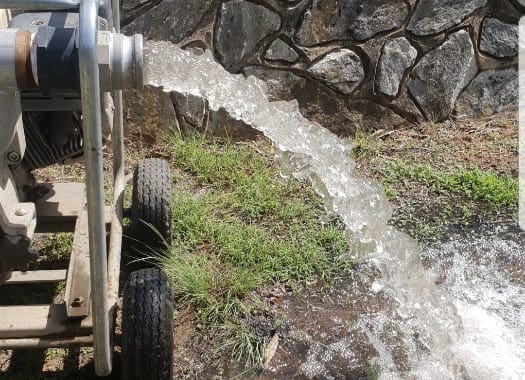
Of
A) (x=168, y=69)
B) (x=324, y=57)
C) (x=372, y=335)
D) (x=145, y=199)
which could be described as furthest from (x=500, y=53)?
(x=145, y=199)

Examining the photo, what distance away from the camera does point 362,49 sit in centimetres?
390

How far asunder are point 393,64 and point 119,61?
2.63 meters

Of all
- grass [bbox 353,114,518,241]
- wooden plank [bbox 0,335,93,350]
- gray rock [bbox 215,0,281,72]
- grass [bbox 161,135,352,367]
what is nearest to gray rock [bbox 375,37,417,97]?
grass [bbox 353,114,518,241]

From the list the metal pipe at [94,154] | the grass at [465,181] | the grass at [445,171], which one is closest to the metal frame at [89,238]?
the metal pipe at [94,154]

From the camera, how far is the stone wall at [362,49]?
363 centimetres

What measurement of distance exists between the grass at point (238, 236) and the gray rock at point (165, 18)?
22.6 inches

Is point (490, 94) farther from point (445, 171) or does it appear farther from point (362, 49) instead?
point (362, 49)

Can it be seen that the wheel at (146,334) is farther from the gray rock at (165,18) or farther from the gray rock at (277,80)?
the gray rock at (277,80)

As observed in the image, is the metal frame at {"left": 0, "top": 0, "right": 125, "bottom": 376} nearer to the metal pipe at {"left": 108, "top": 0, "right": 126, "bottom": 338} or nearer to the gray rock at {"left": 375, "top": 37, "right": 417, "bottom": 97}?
the metal pipe at {"left": 108, "top": 0, "right": 126, "bottom": 338}

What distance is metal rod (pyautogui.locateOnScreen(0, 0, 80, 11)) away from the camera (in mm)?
1580

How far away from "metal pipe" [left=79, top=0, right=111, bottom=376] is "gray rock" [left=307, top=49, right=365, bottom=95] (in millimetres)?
2443

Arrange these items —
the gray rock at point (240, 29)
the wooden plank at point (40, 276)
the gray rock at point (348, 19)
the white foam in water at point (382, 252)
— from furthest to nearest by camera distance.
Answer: the gray rock at point (348, 19)
the gray rock at point (240, 29)
the white foam in water at point (382, 252)
the wooden plank at point (40, 276)

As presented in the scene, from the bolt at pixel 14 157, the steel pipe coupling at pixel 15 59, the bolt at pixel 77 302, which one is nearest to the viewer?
the steel pipe coupling at pixel 15 59

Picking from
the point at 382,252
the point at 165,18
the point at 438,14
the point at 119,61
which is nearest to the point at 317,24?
the point at 438,14
